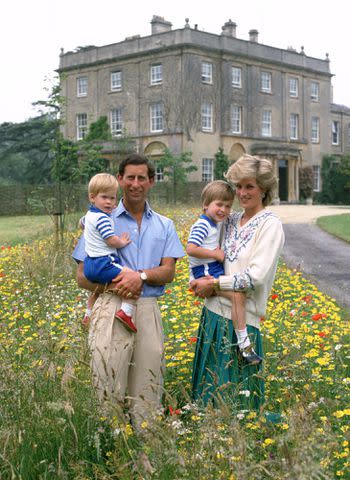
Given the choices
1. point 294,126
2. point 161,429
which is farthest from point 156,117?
point 161,429

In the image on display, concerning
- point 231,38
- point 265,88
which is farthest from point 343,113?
point 231,38

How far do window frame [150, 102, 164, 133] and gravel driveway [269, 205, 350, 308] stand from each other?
18.3 meters

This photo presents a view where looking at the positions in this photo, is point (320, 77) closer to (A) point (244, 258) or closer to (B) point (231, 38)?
(B) point (231, 38)

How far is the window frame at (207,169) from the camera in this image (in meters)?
39.4

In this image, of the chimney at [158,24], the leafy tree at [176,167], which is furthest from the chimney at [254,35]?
the leafy tree at [176,167]

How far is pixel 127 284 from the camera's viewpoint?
12.8 feet

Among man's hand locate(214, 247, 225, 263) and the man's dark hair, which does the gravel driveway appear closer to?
man's hand locate(214, 247, 225, 263)

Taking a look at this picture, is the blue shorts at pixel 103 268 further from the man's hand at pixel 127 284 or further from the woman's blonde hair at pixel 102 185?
the woman's blonde hair at pixel 102 185

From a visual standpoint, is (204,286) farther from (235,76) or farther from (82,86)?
(82,86)

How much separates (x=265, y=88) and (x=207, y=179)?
26.8 feet

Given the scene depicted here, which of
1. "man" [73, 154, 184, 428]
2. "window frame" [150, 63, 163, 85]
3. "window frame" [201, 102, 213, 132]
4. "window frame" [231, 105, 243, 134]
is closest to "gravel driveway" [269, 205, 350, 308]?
"man" [73, 154, 184, 428]

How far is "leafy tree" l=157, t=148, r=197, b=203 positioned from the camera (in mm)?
33969

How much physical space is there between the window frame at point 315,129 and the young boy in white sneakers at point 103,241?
44538 millimetres

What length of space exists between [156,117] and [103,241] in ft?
119
